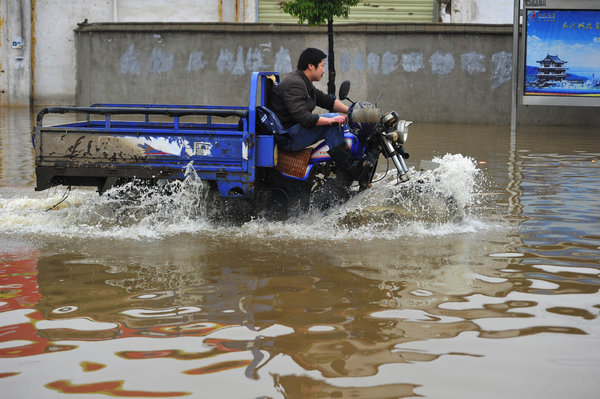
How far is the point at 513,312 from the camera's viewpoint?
4312 mm

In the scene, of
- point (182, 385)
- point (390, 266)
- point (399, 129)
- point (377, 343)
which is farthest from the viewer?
point (399, 129)

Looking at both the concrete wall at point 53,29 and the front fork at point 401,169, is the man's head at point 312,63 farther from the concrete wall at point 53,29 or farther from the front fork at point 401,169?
the concrete wall at point 53,29

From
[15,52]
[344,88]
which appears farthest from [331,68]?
[15,52]

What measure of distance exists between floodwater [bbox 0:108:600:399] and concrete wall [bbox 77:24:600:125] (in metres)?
12.4

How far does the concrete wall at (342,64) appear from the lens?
20375 millimetres

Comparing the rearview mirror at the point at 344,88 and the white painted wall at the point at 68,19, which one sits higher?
the white painted wall at the point at 68,19

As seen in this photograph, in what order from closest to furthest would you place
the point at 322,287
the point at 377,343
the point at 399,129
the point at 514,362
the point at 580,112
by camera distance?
the point at 514,362 → the point at 377,343 → the point at 322,287 → the point at 399,129 → the point at 580,112

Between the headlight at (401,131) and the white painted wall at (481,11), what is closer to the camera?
the headlight at (401,131)

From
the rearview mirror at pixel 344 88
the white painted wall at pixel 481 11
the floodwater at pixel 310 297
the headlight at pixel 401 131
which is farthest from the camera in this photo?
the white painted wall at pixel 481 11

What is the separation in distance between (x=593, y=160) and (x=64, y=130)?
26.5 feet

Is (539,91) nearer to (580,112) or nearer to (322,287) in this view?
(580,112)

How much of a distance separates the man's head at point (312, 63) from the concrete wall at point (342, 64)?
13.8 m

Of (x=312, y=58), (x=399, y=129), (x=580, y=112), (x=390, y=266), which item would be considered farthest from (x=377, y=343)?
(x=580, y=112)

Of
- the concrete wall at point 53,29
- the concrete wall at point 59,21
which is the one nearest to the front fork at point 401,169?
the concrete wall at point 59,21
